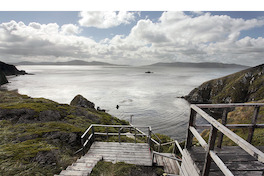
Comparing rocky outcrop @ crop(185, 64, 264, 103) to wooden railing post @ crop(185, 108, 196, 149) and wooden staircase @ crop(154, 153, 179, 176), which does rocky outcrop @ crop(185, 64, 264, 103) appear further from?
wooden railing post @ crop(185, 108, 196, 149)

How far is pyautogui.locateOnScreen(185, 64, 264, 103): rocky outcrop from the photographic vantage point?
41.3m

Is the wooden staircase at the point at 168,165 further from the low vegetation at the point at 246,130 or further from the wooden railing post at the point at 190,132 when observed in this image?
the low vegetation at the point at 246,130

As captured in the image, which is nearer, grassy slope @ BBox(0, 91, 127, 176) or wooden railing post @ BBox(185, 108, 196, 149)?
wooden railing post @ BBox(185, 108, 196, 149)

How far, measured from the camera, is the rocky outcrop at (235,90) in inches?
1628

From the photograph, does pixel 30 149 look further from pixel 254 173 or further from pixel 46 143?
pixel 254 173

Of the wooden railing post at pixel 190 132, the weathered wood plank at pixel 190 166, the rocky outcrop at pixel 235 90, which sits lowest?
the rocky outcrop at pixel 235 90

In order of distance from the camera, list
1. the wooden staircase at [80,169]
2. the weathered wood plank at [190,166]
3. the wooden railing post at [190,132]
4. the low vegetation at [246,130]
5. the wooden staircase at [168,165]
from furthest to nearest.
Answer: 1. the low vegetation at [246,130]
2. the wooden staircase at [168,165]
3. the wooden staircase at [80,169]
4. the wooden railing post at [190,132]
5. the weathered wood plank at [190,166]

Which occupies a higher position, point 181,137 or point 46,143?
point 46,143

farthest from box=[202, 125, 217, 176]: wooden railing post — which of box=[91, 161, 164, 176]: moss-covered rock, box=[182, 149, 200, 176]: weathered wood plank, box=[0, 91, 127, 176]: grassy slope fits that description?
box=[0, 91, 127, 176]: grassy slope

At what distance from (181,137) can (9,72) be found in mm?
196247

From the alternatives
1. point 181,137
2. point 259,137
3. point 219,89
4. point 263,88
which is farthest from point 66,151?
point 219,89

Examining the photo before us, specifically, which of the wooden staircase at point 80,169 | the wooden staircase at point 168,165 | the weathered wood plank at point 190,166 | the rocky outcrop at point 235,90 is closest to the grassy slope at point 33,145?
the wooden staircase at point 80,169

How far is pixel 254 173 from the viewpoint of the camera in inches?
131

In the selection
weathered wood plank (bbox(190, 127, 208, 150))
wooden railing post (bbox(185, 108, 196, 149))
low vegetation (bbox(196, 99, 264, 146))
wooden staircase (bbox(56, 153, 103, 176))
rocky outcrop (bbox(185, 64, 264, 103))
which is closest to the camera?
weathered wood plank (bbox(190, 127, 208, 150))
